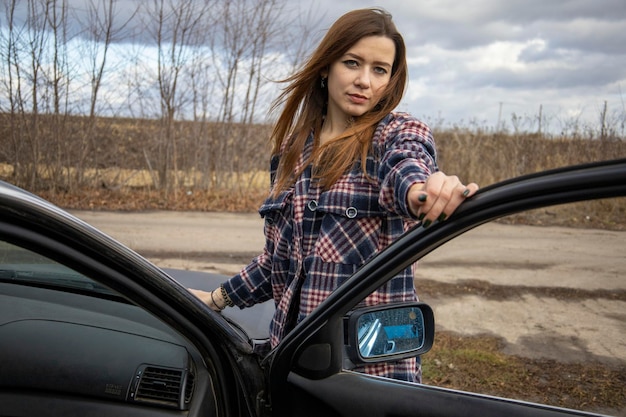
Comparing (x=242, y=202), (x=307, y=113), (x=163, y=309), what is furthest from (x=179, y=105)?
(x=163, y=309)

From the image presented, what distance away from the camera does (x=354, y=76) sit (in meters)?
2.07

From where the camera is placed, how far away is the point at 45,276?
1.94m

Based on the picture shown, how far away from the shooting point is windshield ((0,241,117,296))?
74.4 inches

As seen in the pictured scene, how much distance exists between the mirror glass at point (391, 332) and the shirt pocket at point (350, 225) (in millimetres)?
316

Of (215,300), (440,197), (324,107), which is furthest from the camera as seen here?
(324,107)

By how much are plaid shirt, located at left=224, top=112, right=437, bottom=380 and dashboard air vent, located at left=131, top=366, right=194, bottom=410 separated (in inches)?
15.1

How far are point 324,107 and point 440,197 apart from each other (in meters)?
1.04

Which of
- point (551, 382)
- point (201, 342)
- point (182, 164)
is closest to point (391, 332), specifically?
point (551, 382)

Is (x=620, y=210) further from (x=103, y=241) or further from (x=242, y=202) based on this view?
(x=242, y=202)

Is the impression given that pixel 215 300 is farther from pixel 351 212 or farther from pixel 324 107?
pixel 324 107

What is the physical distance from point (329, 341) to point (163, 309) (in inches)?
16.4

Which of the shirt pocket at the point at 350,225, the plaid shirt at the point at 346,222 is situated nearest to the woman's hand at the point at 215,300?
the plaid shirt at the point at 346,222

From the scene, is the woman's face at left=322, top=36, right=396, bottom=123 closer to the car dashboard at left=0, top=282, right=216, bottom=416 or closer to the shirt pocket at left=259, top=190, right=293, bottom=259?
the shirt pocket at left=259, top=190, right=293, bottom=259

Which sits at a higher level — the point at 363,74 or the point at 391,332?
the point at 363,74
